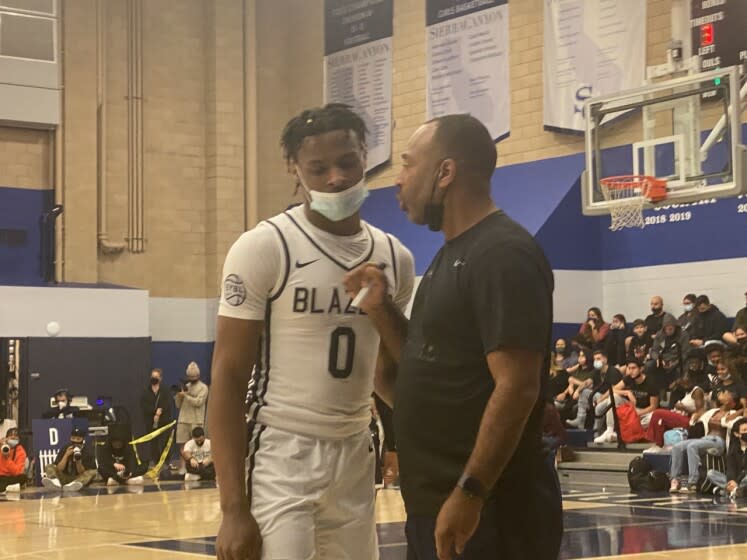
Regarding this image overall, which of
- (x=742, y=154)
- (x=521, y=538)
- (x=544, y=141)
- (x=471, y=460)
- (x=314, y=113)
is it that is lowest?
(x=521, y=538)

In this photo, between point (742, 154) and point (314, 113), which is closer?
point (314, 113)

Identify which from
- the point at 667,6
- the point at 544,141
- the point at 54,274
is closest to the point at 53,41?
the point at 54,274

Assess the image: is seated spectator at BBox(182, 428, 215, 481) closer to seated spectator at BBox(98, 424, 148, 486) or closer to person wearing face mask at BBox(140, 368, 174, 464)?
seated spectator at BBox(98, 424, 148, 486)

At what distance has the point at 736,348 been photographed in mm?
17938

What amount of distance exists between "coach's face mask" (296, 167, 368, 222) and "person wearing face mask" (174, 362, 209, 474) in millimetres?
20904

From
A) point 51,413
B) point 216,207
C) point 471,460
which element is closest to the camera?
point 471,460

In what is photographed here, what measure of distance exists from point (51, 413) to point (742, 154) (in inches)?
530

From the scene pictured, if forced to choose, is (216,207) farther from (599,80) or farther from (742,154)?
(742,154)

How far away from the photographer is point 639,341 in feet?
66.4

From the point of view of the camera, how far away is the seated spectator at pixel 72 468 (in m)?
20.8

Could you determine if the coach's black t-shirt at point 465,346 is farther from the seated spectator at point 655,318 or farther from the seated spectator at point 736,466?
the seated spectator at point 655,318

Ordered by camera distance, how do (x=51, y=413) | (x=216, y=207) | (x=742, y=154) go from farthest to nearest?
(x=216, y=207) < (x=51, y=413) < (x=742, y=154)

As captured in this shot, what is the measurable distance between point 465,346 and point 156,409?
68.8ft

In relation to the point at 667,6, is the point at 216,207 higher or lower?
lower
